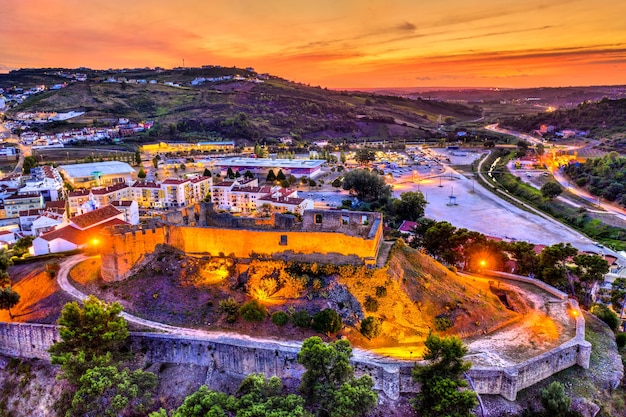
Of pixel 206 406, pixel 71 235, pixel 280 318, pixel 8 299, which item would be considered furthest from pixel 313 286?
pixel 71 235

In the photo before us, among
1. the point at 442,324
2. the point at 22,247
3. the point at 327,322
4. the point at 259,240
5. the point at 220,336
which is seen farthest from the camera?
the point at 22,247

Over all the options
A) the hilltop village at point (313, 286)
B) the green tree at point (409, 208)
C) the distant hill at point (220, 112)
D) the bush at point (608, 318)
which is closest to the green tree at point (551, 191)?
the hilltop village at point (313, 286)

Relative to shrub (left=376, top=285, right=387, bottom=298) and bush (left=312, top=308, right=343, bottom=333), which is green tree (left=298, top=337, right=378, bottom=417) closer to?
bush (left=312, top=308, right=343, bottom=333)

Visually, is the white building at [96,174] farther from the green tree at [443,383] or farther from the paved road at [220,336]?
the green tree at [443,383]

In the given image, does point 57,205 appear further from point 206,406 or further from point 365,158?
point 365,158

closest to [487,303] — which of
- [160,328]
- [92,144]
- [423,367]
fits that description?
[423,367]

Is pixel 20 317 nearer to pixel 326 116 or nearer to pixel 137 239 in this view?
pixel 137 239
